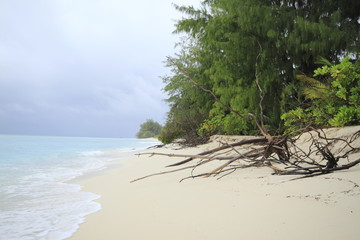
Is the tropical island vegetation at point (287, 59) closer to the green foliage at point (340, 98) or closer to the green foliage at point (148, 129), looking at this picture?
the green foliage at point (340, 98)

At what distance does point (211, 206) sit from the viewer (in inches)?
74.0

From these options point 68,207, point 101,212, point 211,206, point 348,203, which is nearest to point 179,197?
point 211,206

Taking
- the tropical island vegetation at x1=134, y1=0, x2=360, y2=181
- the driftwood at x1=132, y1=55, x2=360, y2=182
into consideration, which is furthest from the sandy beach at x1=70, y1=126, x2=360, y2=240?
the tropical island vegetation at x1=134, y1=0, x2=360, y2=181

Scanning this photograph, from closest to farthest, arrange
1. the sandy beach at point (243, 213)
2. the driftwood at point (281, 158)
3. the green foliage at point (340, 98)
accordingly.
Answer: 1. the sandy beach at point (243, 213)
2. the driftwood at point (281, 158)
3. the green foliage at point (340, 98)

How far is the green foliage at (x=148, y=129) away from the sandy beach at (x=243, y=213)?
70.8 metres

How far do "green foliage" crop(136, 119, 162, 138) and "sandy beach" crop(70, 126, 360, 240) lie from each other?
70786mm

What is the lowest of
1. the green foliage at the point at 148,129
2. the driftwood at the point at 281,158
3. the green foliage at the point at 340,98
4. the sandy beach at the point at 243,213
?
the sandy beach at the point at 243,213

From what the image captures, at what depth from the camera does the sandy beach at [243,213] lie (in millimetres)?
1315

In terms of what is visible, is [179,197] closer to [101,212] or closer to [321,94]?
[101,212]

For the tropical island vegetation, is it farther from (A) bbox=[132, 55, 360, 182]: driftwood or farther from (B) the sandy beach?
(B) the sandy beach

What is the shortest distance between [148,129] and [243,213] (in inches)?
2921

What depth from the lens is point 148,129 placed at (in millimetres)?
75125

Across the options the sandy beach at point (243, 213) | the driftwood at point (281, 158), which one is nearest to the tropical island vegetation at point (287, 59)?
the driftwood at point (281, 158)

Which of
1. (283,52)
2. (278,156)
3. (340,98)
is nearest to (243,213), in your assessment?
(278,156)
